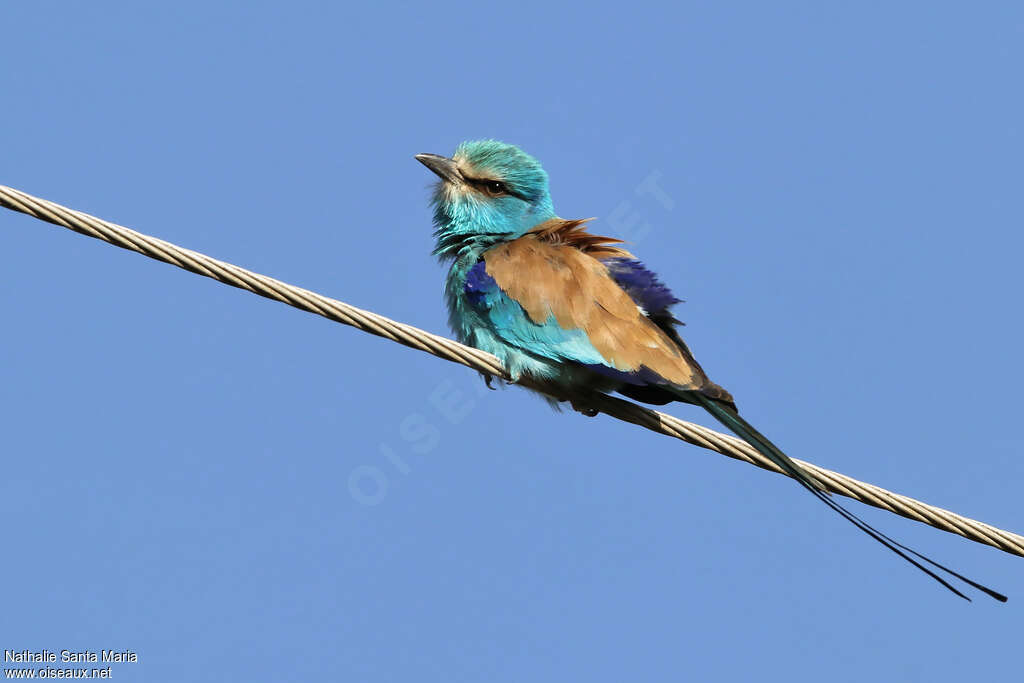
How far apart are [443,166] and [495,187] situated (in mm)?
347

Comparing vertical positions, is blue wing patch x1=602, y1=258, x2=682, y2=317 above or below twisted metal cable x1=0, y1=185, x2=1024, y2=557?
above

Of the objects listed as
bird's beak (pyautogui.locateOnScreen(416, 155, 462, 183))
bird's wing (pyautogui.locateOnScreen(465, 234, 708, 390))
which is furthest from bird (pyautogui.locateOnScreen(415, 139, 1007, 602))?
bird's beak (pyautogui.locateOnScreen(416, 155, 462, 183))

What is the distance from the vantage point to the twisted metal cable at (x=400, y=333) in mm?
3395

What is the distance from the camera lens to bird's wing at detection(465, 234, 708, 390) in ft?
15.1

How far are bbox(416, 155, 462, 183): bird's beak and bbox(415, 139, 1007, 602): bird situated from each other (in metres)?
0.48

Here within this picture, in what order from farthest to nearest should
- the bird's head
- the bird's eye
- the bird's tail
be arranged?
the bird's eye → the bird's head → the bird's tail

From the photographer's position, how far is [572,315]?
4789 millimetres

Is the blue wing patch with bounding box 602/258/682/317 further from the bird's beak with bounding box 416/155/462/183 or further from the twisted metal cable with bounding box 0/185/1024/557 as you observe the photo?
the bird's beak with bounding box 416/155/462/183

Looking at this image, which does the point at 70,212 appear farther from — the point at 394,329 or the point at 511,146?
the point at 511,146

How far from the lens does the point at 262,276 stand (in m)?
3.52

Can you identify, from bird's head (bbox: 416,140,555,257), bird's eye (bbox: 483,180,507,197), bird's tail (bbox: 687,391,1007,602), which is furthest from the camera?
bird's eye (bbox: 483,180,507,197)

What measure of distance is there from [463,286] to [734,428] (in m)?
1.43

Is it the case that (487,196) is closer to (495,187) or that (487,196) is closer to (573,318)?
(495,187)

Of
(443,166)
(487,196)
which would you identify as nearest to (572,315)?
(487,196)
